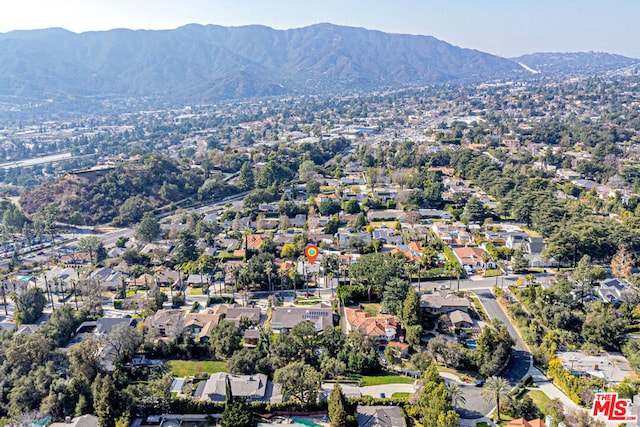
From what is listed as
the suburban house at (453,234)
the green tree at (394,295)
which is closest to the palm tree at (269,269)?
→ the green tree at (394,295)

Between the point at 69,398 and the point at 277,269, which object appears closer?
the point at 69,398

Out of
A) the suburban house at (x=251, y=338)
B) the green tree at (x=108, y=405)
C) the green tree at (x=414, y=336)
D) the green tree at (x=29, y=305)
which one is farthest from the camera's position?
the green tree at (x=29, y=305)

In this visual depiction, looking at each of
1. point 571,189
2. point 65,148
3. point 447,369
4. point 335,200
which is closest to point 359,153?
point 335,200

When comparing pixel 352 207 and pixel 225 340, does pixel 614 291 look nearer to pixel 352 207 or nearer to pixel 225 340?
pixel 352 207

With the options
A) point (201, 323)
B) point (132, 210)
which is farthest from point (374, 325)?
point (132, 210)

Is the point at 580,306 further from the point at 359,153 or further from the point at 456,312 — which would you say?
the point at 359,153

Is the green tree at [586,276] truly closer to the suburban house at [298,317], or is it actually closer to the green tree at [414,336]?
the green tree at [414,336]
